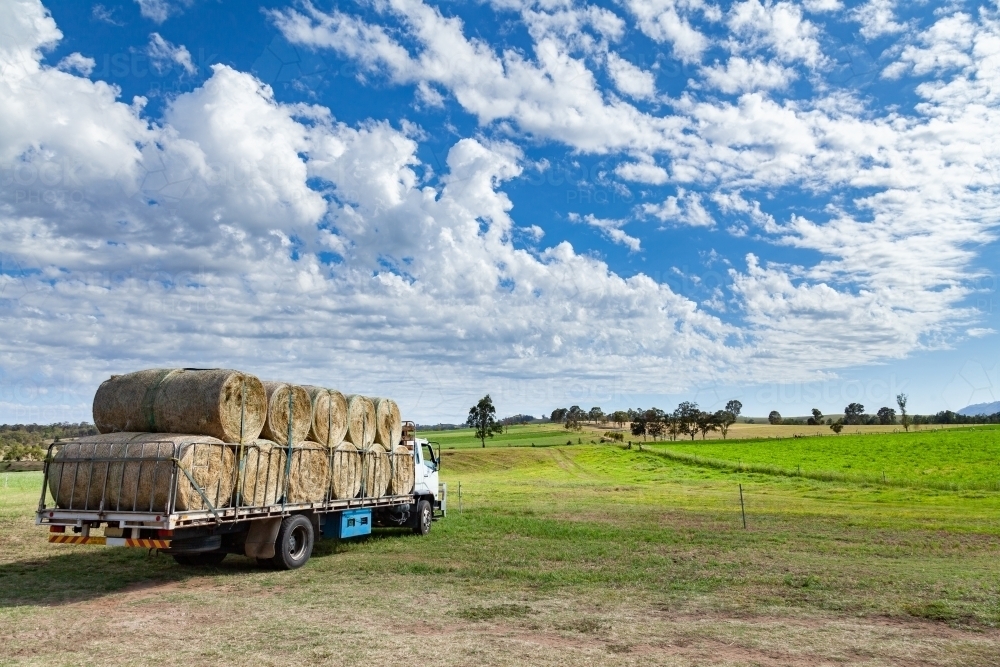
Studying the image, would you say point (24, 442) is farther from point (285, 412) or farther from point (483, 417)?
point (285, 412)

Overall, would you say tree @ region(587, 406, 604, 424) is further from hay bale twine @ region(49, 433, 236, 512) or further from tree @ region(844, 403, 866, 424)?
hay bale twine @ region(49, 433, 236, 512)

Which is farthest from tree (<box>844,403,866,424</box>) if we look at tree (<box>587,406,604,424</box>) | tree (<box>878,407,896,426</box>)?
tree (<box>587,406,604,424</box>)

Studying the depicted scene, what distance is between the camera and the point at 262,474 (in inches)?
518

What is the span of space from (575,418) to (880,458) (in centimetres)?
9481

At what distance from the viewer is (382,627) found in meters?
9.27

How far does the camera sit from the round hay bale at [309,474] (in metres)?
14.0

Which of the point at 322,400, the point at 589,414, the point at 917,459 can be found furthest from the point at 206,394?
the point at 589,414

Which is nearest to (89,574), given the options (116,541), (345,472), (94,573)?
(94,573)

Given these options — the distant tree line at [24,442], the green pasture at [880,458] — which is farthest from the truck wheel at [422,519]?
the distant tree line at [24,442]

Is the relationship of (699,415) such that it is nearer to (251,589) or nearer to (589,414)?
(589,414)

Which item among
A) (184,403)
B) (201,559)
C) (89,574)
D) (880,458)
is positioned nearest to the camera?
(184,403)

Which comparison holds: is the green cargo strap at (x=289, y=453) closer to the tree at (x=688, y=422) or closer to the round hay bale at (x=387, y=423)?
the round hay bale at (x=387, y=423)

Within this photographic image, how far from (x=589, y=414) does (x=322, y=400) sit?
15274 cm

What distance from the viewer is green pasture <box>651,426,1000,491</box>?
148 ft
